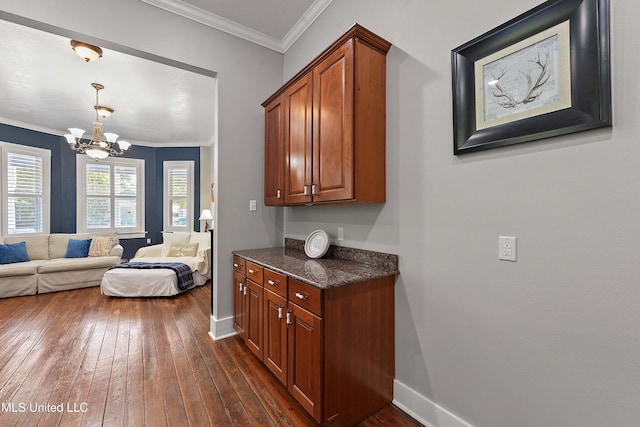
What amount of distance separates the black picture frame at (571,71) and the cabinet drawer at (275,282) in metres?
1.37

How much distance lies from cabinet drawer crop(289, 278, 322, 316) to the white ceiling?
7.58 ft

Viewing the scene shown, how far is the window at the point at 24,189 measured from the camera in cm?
512

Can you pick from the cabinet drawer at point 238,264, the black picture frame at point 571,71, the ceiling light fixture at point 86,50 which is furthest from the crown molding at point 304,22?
the cabinet drawer at point 238,264

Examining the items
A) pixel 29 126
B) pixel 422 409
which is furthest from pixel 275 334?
pixel 29 126

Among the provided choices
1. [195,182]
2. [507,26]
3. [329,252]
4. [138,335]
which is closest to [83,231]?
[195,182]

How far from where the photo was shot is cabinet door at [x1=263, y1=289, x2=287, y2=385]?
1.89 metres

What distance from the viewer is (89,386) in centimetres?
205

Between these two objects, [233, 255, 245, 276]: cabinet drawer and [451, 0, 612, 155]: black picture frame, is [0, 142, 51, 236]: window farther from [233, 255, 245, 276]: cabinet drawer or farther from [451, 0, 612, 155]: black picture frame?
[451, 0, 612, 155]: black picture frame

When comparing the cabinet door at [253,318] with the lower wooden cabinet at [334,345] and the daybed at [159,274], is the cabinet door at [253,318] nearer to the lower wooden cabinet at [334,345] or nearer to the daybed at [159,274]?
the lower wooden cabinet at [334,345]

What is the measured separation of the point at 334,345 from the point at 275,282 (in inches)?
25.1

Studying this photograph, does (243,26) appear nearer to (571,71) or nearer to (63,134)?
(571,71)

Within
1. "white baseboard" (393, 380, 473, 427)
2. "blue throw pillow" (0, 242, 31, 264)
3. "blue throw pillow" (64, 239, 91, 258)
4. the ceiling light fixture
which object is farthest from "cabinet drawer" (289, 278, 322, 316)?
"blue throw pillow" (0, 242, 31, 264)

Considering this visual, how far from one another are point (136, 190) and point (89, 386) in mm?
5858

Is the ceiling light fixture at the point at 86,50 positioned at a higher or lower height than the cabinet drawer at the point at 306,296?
higher
